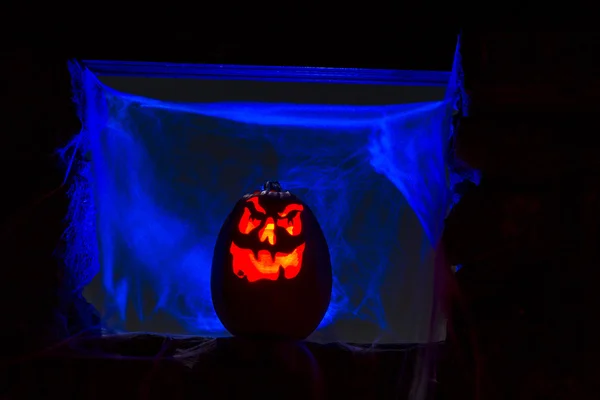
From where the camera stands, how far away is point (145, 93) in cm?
251

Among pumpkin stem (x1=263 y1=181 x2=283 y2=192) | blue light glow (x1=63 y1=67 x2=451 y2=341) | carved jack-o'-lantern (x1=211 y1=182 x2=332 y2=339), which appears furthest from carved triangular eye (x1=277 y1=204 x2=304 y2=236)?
blue light glow (x1=63 y1=67 x2=451 y2=341)

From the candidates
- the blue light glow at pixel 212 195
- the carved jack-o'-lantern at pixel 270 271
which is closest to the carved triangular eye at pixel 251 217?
the carved jack-o'-lantern at pixel 270 271

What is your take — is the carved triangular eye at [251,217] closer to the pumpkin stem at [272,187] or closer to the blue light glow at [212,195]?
the pumpkin stem at [272,187]

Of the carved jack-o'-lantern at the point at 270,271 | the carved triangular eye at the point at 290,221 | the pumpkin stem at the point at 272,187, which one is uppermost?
the pumpkin stem at the point at 272,187

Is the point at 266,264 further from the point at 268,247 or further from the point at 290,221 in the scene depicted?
the point at 290,221

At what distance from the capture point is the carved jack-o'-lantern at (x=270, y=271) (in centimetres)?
220

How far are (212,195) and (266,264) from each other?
55cm

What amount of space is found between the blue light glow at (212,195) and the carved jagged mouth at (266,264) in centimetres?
38

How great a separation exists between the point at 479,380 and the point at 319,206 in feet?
3.29

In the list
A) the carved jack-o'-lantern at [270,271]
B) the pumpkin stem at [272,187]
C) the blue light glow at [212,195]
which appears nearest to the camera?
the carved jack-o'-lantern at [270,271]

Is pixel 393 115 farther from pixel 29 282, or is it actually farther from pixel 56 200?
pixel 29 282

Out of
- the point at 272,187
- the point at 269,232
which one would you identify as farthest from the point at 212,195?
the point at 269,232

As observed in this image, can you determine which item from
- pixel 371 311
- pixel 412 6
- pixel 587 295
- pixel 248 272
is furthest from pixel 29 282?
pixel 587 295

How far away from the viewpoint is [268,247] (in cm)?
220
